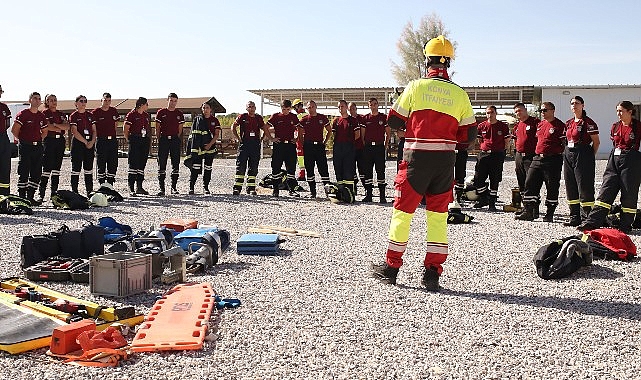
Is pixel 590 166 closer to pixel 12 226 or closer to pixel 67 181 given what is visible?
pixel 12 226

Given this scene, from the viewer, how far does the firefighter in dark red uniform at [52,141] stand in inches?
494

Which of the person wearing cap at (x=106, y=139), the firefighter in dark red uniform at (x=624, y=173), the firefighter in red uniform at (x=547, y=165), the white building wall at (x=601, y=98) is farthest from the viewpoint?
the white building wall at (x=601, y=98)

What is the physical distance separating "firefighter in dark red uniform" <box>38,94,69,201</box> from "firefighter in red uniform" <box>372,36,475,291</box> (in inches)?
338

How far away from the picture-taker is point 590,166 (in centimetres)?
1009

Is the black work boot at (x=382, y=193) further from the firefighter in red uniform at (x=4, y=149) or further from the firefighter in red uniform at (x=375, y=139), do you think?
the firefighter in red uniform at (x=4, y=149)

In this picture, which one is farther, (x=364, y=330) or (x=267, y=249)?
(x=267, y=249)

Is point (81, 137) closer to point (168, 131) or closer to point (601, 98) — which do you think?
point (168, 131)

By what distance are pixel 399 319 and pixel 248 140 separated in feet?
32.1

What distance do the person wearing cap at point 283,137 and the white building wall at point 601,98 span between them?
25.1 metres

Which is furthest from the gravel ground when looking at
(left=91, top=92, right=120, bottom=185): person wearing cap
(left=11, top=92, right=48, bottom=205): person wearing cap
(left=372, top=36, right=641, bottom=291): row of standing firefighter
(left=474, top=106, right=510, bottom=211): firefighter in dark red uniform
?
(left=91, top=92, right=120, bottom=185): person wearing cap

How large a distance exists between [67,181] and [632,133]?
14.6 meters

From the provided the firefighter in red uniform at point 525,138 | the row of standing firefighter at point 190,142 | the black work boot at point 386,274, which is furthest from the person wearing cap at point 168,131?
the black work boot at point 386,274

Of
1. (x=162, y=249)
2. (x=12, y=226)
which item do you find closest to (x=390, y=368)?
(x=162, y=249)

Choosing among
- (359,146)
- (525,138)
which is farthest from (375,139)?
(525,138)
